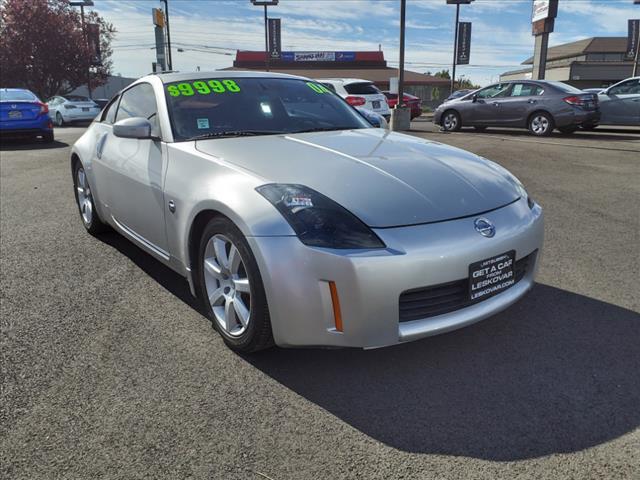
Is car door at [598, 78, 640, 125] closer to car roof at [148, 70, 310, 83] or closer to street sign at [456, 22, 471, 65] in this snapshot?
car roof at [148, 70, 310, 83]

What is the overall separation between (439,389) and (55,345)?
201cm

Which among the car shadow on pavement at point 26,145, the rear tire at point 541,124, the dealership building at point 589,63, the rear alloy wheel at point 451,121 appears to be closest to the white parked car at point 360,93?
the rear alloy wheel at point 451,121

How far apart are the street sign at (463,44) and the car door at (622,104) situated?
31.4m

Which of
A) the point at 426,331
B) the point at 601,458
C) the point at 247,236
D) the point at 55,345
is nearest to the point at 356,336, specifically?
the point at 426,331

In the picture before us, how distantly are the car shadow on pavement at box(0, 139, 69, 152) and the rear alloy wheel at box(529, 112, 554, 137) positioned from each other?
455 inches

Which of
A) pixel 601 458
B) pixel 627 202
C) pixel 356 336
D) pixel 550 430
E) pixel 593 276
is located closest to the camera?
pixel 601 458

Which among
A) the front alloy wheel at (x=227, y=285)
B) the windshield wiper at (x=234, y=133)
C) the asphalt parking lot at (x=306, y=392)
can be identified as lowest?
the asphalt parking lot at (x=306, y=392)

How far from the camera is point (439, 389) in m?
2.44

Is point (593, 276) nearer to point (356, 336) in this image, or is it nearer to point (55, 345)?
point (356, 336)

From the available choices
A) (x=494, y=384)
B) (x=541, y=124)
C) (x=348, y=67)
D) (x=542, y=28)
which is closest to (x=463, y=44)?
(x=348, y=67)

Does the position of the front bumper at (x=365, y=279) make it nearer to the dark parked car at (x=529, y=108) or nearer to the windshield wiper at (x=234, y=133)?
the windshield wiper at (x=234, y=133)

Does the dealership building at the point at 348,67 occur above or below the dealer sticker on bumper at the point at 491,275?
above

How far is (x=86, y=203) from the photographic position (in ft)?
16.0

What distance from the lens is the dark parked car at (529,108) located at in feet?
42.5
